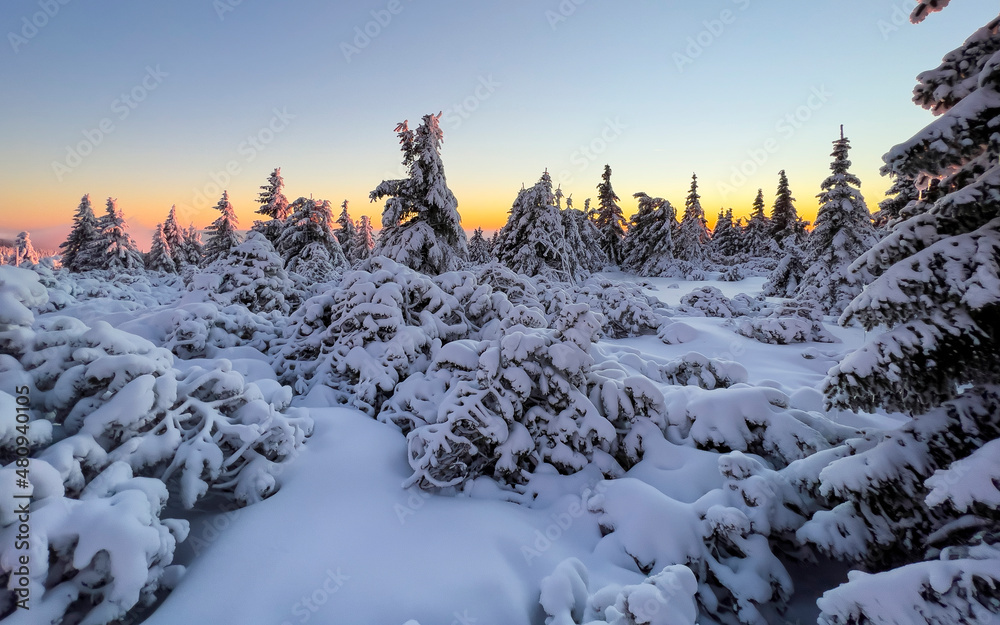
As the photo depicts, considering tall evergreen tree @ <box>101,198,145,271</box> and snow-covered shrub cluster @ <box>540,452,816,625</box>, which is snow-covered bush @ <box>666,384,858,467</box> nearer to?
snow-covered shrub cluster @ <box>540,452,816,625</box>

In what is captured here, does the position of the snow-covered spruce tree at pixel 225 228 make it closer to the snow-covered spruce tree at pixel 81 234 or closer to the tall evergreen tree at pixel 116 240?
the tall evergreen tree at pixel 116 240

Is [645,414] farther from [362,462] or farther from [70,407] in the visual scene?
[70,407]

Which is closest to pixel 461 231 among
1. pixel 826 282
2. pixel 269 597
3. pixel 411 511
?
pixel 411 511

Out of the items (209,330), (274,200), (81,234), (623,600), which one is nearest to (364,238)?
(274,200)

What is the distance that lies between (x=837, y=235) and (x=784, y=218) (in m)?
28.0

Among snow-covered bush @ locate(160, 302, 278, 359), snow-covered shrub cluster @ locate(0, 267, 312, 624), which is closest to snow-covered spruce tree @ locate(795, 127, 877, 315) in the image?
snow-covered bush @ locate(160, 302, 278, 359)

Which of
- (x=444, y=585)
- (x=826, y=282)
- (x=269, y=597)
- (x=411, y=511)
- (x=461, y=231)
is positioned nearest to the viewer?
(x=269, y=597)

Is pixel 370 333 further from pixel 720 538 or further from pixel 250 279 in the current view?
pixel 720 538

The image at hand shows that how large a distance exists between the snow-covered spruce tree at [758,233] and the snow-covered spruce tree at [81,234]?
6732 centimetres

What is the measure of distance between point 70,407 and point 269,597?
2458 mm

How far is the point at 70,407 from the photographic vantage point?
3.34 metres

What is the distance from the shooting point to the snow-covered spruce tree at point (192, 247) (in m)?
45.1

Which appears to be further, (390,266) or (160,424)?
(390,266)

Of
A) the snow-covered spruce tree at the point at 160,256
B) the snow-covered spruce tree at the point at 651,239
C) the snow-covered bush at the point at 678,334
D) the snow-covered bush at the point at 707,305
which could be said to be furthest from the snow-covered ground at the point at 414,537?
the snow-covered spruce tree at the point at 160,256
